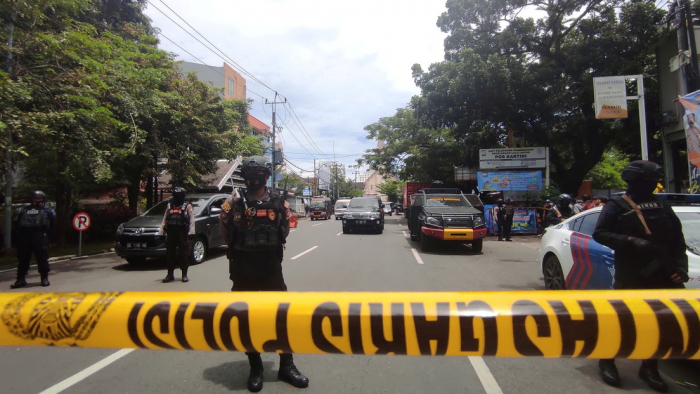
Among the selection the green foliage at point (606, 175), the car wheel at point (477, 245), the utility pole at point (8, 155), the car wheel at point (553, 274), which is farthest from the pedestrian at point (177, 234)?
the green foliage at point (606, 175)

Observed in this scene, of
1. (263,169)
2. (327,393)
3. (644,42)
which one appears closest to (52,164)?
(263,169)

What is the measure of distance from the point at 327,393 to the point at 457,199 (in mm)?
10176

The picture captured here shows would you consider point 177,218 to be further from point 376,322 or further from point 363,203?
point 363,203

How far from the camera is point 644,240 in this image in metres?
2.91

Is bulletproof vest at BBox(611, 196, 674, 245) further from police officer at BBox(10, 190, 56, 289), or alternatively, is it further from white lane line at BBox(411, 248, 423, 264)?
police officer at BBox(10, 190, 56, 289)

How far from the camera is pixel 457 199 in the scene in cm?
1241

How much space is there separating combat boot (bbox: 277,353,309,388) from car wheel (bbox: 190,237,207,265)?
6.69 meters

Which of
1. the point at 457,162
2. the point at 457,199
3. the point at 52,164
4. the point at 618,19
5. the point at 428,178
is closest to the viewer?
the point at 52,164

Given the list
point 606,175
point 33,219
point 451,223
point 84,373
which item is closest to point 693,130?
point 451,223

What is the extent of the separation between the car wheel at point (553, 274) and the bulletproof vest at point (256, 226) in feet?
12.5

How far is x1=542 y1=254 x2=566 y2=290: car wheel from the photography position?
16.4ft

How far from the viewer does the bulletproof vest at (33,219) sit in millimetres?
6633

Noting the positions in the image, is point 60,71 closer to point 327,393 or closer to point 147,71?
point 147,71

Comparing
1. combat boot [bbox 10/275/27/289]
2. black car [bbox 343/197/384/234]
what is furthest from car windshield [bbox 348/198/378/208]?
combat boot [bbox 10/275/27/289]
